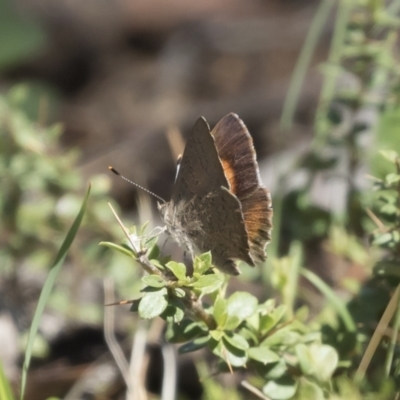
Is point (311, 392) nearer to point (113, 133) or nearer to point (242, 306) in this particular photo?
point (242, 306)

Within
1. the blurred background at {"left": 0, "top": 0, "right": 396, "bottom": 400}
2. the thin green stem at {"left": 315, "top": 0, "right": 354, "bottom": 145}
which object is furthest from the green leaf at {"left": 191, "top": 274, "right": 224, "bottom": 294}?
the thin green stem at {"left": 315, "top": 0, "right": 354, "bottom": 145}

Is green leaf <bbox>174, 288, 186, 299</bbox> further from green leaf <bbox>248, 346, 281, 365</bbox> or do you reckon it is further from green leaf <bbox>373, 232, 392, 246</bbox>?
green leaf <bbox>373, 232, 392, 246</bbox>

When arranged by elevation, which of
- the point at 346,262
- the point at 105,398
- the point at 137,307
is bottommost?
the point at 105,398

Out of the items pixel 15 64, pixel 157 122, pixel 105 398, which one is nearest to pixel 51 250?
pixel 105 398

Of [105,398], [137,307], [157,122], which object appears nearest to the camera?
[137,307]

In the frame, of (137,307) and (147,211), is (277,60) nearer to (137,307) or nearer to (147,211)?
(147,211)

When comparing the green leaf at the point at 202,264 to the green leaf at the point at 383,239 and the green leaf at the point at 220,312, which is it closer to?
the green leaf at the point at 220,312

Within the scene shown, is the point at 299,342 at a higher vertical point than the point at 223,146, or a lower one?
lower
